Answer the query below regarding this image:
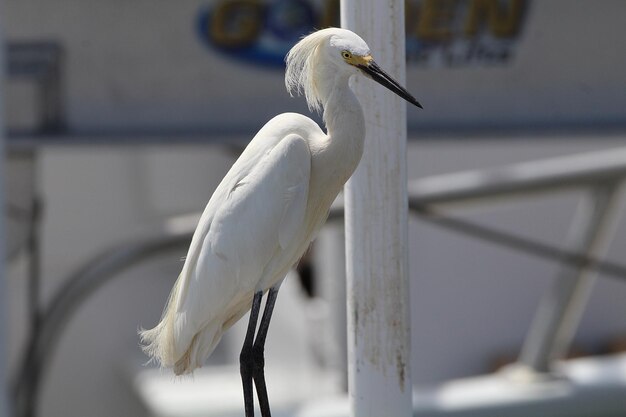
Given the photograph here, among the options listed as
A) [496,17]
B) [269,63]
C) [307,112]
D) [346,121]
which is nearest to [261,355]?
[346,121]

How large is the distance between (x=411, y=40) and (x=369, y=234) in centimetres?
158

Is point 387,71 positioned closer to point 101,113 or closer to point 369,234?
point 369,234

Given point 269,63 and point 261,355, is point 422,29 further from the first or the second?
point 261,355

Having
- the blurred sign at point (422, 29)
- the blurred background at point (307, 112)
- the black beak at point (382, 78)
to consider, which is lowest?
the blurred background at point (307, 112)

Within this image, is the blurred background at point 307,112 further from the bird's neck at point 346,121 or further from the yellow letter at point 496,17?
the bird's neck at point 346,121

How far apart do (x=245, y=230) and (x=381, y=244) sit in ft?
0.68

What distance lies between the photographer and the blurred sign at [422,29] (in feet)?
10.4

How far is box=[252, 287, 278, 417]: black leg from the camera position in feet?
6.09

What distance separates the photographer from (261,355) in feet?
6.25

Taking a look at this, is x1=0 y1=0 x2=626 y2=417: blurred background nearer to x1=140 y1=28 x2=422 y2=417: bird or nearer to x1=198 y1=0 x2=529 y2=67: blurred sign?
x1=198 y1=0 x2=529 y2=67: blurred sign

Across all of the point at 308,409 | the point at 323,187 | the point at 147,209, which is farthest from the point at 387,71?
the point at 147,209

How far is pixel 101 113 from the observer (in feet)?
10.4

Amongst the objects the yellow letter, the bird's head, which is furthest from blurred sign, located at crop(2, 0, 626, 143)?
the bird's head

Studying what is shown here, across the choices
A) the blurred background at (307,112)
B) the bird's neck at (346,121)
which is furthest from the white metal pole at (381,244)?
the blurred background at (307,112)
